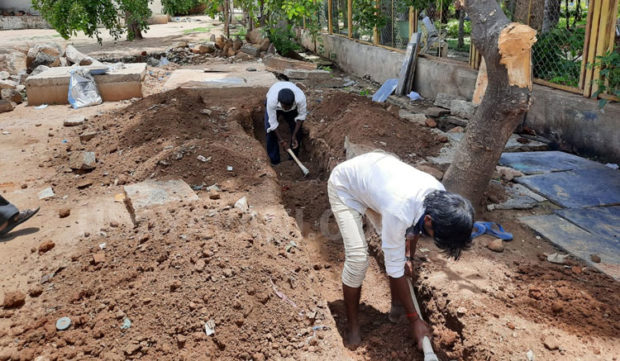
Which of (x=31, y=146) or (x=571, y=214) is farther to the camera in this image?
(x=31, y=146)

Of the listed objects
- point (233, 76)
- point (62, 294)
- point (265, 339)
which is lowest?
point (265, 339)

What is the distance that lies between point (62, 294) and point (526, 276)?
305cm

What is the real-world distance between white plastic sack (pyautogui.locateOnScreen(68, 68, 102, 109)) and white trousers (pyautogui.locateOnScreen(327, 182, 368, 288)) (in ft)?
22.0

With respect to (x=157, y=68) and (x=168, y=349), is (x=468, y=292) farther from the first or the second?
(x=157, y=68)

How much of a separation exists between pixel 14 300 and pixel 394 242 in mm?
2378

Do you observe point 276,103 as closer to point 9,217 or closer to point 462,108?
point 462,108

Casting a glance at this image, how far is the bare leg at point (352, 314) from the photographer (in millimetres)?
2998

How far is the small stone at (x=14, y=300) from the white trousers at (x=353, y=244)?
2.04m

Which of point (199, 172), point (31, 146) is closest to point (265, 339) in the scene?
point (199, 172)

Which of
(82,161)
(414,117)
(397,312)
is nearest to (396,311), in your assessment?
(397,312)

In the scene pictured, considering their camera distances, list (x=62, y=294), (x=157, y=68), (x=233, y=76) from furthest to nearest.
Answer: (x=157, y=68)
(x=233, y=76)
(x=62, y=294)

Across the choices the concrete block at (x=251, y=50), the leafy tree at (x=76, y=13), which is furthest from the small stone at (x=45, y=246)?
the concrete block at (x=251, y=50)

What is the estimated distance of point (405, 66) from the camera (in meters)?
8.44

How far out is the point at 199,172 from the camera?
4.89m
